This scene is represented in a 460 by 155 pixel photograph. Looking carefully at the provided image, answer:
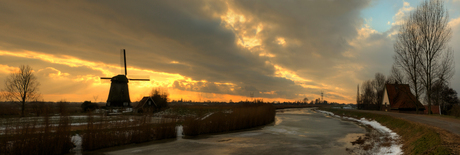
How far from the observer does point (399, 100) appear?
2048 inches

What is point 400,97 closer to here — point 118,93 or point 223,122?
point 223,122

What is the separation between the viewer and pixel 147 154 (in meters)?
13.2

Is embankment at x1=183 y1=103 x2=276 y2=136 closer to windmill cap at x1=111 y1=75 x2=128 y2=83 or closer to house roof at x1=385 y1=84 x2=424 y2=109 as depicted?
house roof at x1=385 y1=84 x2=424 y2=109

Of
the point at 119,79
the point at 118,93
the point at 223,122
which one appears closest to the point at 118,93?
the point at 118,93

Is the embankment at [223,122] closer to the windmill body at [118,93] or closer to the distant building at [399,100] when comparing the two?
the distant building at [399,100]

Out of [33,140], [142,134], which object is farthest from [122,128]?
[33,140]

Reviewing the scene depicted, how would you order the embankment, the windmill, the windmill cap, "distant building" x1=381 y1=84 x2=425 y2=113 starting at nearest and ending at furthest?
the embankment → "distant building" x1=381 y1=84 x2=425 y2=113 → the windmill → the windmill cap

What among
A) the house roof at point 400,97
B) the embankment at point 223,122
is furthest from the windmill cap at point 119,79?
the house roof at point 400,97

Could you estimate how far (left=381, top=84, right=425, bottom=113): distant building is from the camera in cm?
4906

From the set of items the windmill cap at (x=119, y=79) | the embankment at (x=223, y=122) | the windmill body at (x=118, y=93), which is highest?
the windmill cap at (x=119, y=79)

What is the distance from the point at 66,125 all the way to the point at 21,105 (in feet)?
141

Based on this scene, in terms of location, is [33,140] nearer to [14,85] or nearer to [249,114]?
[249,114]

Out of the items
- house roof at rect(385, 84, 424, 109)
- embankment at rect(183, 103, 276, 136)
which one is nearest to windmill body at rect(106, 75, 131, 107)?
embankment at rect(183, 103, 276, 136)

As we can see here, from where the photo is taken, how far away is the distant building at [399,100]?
4906 cm
